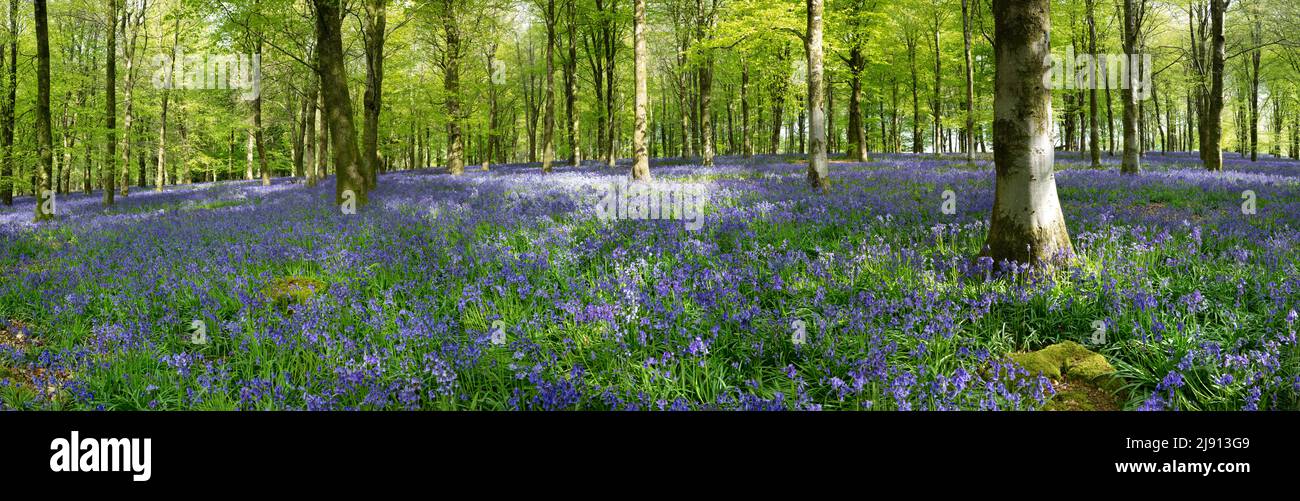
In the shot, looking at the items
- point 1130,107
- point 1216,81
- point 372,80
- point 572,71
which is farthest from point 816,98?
point 572,71

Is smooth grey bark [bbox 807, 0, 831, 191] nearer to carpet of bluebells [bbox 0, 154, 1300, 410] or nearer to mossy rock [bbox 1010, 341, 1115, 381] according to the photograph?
carpet of bluebells [bbox 0, 154, 1300, 410]

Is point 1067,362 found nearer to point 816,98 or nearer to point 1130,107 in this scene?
point 816,98

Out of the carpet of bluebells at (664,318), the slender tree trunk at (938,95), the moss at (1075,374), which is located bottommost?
the moss at (1075,374)

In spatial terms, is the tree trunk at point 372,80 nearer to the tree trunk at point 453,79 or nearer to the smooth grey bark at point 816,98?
the tree trunk at point 453,79

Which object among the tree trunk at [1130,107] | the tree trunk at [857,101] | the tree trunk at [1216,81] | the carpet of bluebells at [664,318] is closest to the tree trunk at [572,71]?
the tree trunk at [857,101]

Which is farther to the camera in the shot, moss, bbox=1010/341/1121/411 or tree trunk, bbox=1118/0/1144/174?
tree trunk, bbox=1118/0/1144/174

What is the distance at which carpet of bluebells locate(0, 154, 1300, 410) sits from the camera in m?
3.12

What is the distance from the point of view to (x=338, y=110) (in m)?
13.6

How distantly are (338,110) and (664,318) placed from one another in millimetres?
12789

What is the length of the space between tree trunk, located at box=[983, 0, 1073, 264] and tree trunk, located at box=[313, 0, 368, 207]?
42.2 feet

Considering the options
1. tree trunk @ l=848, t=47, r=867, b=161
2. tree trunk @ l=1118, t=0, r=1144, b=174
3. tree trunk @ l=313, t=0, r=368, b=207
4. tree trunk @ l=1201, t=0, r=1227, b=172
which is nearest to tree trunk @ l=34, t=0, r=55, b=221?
tree trunk @ l=313, t=0, r=368, b=207

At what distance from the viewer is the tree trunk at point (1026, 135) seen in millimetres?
4867

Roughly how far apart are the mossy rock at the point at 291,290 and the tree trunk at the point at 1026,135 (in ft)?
20.8
